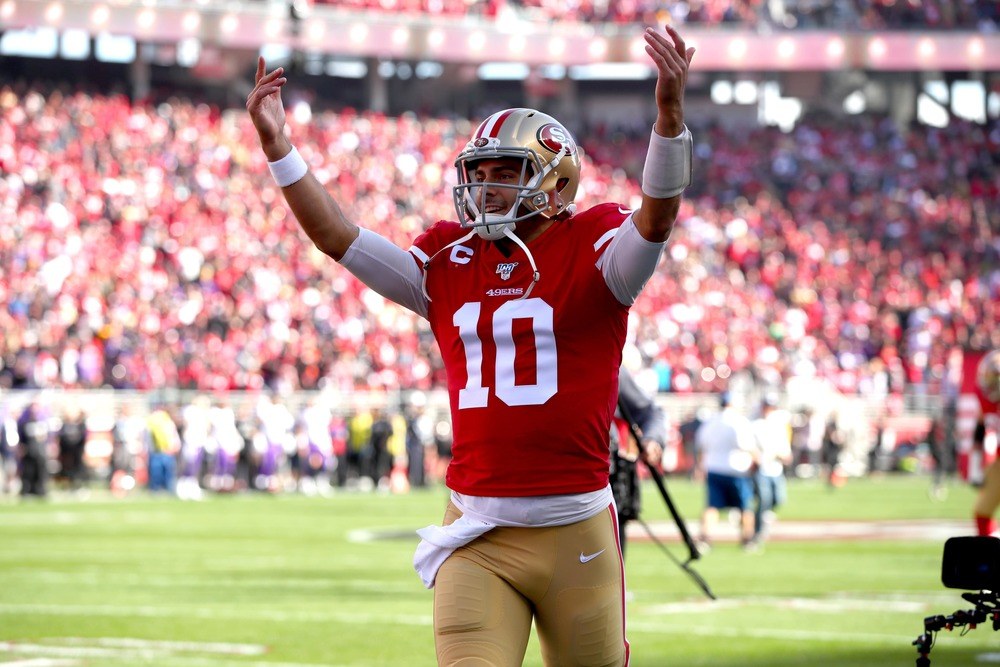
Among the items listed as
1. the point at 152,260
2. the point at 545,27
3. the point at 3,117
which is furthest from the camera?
the point at 545,27

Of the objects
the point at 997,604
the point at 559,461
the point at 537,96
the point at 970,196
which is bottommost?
the point at 997,604

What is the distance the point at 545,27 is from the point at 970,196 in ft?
41.9

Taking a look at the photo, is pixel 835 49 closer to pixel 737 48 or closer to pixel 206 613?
pixel 737 48

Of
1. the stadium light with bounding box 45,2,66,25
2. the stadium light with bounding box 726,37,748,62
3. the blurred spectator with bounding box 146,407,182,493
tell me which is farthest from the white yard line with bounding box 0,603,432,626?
the stadium light with bounding box 726,37,748,62

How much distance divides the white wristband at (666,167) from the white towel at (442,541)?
3.29 ft

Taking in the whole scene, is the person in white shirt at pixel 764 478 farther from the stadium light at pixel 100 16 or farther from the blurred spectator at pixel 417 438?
the stadium light at pixel 100 16

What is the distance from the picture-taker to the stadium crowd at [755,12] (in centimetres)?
4528

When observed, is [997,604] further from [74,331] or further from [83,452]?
[74,331]

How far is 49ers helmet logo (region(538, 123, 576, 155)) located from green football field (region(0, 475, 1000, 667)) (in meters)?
4.45

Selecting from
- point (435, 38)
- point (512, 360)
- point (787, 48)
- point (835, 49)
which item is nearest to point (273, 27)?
point (435, 38)

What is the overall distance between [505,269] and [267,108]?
86 centimetres

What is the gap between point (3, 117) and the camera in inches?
1321

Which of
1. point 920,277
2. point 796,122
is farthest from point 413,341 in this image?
point 796,122

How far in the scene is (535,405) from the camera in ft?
14.1
